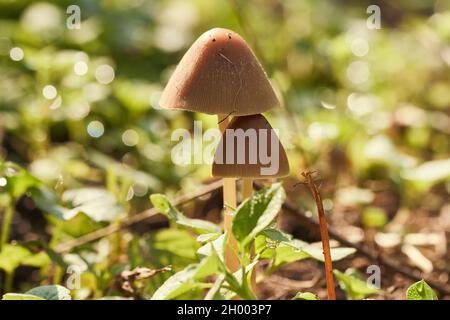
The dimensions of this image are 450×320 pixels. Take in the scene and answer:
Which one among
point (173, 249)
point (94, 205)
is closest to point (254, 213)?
point (173, 249)

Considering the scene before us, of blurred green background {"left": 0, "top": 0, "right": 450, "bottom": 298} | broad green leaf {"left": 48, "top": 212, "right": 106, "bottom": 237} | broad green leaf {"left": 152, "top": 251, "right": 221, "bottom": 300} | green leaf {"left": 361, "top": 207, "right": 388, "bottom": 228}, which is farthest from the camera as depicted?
blurred green background {"left": 0, "top": 0, "right": 450, "bottom": 298}

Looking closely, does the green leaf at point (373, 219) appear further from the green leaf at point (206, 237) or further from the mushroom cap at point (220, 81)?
the green leaf at point (206, 237)

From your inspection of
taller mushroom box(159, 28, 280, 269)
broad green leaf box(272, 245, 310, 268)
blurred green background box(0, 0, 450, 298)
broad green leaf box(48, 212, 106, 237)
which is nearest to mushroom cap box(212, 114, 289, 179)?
taller mushroom box(159, 28, 280, 269)

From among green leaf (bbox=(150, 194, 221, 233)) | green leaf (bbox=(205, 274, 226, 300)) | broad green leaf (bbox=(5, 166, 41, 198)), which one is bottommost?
green leaf (bbox=(205, 274, 226, 300))

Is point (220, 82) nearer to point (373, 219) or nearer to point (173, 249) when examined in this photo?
point (173, 249)

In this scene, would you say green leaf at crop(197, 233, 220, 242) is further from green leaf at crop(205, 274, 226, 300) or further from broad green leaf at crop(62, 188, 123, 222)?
broad green leaf at crop(62, 188, 123, 222)

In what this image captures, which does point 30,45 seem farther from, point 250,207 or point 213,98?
point 250,207
